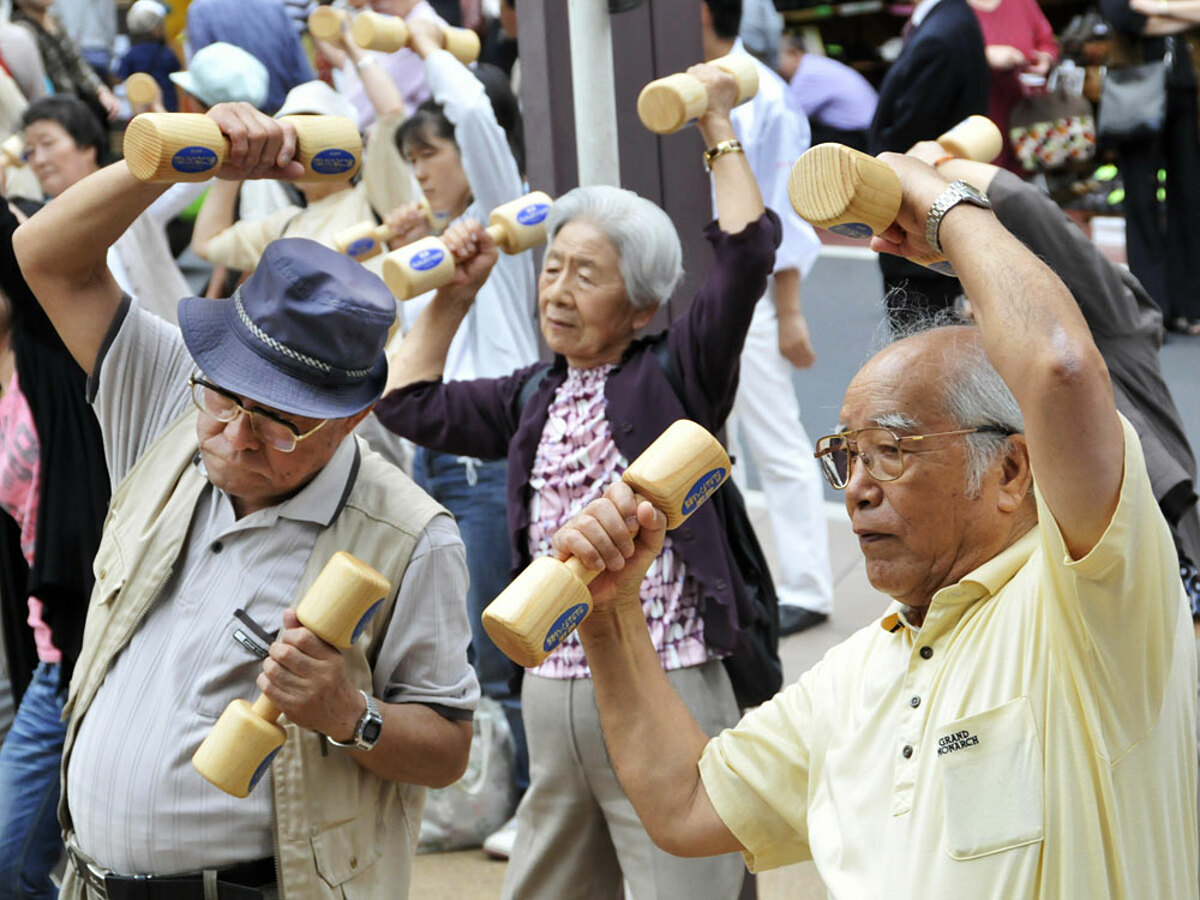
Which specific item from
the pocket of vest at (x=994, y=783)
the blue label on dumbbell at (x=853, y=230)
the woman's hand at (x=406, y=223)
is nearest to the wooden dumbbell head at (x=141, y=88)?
the woman's hand at (x=406, y=223)

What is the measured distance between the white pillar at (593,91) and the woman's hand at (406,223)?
3.41ft

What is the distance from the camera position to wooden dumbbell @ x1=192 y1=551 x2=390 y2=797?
228 centimetres

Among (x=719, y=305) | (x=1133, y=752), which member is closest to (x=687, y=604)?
(x=719, y=305)

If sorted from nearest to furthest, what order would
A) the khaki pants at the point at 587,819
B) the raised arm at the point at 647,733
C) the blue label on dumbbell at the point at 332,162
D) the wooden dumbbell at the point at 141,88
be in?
1. the raised arm at the point at 647,733
2. the blue label on dumbbell at the point at 332,162
3. the khaki pants at the point at 587,819
4. the wooden dumbbell at the point at 141,88

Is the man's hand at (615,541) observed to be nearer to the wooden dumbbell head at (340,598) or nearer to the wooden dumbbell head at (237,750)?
the wooden dumbbell head at (340,598)

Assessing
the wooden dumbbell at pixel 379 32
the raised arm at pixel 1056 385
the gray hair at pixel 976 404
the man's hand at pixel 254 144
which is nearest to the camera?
the raised arm at pixel 1056 385

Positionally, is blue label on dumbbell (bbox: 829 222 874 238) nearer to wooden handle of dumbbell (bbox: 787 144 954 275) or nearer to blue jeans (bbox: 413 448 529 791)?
wooden handle of dumbbell (bbox: 787 144 954 275)

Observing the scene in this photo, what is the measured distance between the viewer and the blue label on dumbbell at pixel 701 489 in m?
2.12

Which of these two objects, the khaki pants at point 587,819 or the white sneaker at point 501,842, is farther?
the white sneaker at point 501,842

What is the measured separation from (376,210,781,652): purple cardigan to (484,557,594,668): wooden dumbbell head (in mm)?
1224

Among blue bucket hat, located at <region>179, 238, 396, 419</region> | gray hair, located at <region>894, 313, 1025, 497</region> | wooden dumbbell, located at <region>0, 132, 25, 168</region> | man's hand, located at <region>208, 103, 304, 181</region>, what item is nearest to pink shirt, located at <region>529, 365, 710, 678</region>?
blue bucket hat, located at <region>179, 238, 396, 419</region>

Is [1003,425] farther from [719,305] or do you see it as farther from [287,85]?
[287,85]

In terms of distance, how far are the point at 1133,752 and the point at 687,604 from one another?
152 cm

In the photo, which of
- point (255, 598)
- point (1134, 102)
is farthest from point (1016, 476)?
point (1134, 102)
